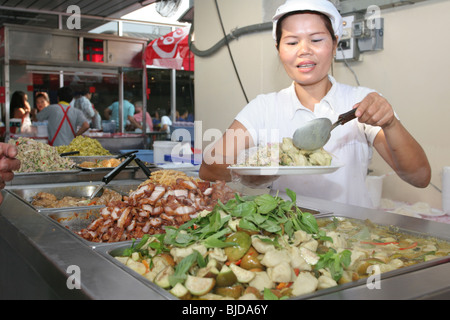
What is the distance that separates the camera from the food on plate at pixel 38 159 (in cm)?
286

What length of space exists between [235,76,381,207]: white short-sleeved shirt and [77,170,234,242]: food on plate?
0.71m

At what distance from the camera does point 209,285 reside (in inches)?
36.2

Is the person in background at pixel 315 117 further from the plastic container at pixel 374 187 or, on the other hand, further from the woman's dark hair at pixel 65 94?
the woman's dark hair at pixel 65 94

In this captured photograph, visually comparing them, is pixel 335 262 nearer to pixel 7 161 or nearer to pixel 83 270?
pixel 83 270

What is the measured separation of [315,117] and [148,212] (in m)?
1.07

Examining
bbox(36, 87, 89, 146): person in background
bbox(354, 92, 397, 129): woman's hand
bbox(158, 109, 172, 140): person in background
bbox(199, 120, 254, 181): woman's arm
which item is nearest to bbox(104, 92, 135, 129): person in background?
bbox(158, 109, 172, 140): person in background

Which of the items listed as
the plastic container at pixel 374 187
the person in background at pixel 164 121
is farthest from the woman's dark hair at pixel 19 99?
the plastic container at pixel 374 187

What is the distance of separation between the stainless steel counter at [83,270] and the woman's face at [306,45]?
680 mm

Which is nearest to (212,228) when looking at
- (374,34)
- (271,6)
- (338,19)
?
(338,19)

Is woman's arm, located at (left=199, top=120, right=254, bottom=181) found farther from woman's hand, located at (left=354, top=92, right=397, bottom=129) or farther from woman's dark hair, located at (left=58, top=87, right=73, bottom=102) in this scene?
woman's dark hair, located at (left=58, top=87, right=73, bottom=102)
